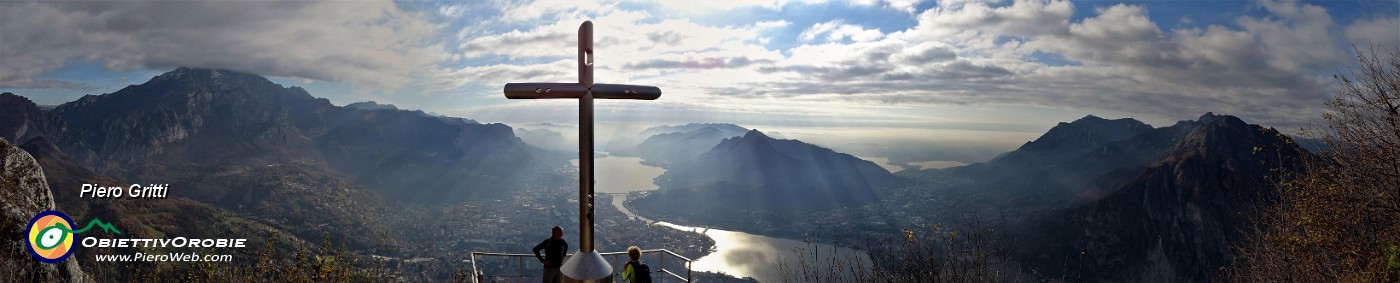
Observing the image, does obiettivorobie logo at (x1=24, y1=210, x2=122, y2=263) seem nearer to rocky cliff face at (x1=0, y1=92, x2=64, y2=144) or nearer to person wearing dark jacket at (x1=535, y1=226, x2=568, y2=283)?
person wearing dark jacket at (x1=535, y1=226, x2=568, y2=283)

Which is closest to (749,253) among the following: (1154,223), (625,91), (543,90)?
(1154,223)

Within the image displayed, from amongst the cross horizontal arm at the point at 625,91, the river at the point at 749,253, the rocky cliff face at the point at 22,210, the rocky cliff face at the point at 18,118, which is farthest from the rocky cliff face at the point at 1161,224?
the rocky cliff face at the point at 18,118

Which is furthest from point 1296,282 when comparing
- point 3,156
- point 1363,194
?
point 3,156

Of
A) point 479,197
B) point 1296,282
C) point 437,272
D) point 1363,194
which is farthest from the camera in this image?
point 479,197

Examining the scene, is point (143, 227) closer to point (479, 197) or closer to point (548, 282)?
point (479, 197)

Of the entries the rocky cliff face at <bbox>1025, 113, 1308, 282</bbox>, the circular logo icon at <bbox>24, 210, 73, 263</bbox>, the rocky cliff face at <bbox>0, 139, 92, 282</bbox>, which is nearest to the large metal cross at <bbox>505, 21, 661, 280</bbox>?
the rocky cliff face at <bbox>0, 139, 92, 282</bbox>

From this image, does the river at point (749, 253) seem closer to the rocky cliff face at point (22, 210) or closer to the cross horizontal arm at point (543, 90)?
the rocky cliff face at point (22, 210)

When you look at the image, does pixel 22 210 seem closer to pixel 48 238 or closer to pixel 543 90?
pixel 48 238
